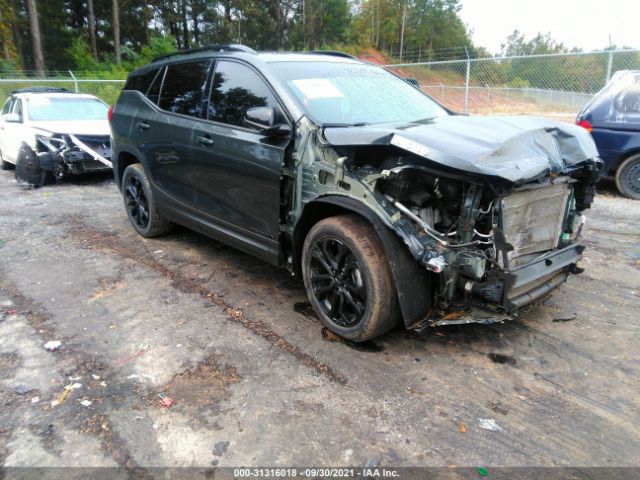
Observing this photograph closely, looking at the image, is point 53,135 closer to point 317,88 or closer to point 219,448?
point 317,88

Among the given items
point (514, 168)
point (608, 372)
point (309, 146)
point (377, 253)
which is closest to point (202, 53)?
point (309, 146)

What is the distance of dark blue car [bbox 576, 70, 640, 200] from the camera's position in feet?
22.6

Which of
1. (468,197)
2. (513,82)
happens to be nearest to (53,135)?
(468,197)

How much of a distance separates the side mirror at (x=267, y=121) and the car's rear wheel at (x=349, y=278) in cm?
73

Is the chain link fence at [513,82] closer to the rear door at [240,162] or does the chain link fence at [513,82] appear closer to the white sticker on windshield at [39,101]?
the rear door at [240,162]

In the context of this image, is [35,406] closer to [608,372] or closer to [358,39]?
[608,372]

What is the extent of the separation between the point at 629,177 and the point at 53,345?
7695 mm

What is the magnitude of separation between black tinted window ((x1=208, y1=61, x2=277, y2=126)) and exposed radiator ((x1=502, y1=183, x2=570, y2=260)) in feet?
6.09

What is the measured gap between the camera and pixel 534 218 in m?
3.20

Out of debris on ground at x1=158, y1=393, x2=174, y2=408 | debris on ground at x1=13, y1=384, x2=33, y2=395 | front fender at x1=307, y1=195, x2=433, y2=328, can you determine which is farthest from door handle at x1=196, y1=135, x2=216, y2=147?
debris on ground at x1=13, y1=384, x2=33, y2=395

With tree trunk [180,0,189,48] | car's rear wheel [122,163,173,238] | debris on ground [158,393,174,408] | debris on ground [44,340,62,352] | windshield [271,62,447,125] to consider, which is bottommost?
debris on ground [44,340,62,352]

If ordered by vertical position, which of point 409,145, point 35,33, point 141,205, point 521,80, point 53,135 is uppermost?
point 35,33

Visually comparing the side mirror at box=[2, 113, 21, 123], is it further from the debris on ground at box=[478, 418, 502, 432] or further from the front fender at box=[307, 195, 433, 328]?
the debris on ground at box=[478, 418, 502, 432]

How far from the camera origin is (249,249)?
404cm
